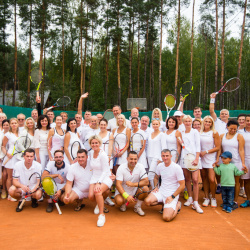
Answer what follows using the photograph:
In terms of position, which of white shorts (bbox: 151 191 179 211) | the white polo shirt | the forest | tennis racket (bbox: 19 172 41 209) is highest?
the forest

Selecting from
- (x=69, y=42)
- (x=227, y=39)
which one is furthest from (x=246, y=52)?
(x=69, y=42)

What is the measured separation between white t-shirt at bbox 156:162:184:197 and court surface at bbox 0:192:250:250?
51 centimetres

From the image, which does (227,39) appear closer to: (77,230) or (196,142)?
(196,142)

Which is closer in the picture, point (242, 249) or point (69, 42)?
point (242, 249)

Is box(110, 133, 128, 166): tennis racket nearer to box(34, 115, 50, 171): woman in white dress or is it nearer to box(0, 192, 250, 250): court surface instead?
box(0, 192, 250, 250): court surface

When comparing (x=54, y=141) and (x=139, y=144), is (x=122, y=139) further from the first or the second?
(x=54, y=141)

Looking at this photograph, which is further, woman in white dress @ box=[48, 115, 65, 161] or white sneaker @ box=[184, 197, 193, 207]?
woman in white dress @ box=[48, 115, 65, 161]

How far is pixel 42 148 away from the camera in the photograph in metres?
5.63

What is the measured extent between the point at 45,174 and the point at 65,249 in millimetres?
1927

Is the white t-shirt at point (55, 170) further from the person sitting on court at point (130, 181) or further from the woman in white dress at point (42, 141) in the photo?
the person sitting on court at point (130, 181)

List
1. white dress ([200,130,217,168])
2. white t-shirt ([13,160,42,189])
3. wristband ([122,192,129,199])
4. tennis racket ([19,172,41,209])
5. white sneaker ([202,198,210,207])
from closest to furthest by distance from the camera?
wristband ([122,192,129,199]) < tennis racket ([19,172,41,209]) < white t-shirt ([13,160,42,189]) < white sneaker ([202,198,210,207]) < white dress ([200,130,217,168])

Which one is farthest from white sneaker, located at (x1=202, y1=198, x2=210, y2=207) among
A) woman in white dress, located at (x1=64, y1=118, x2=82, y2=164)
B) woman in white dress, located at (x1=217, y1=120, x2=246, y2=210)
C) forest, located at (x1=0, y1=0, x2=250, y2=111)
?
forest, located at (x1=0, y1=0, x2=250, y2=111)

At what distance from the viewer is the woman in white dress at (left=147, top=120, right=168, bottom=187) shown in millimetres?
5469

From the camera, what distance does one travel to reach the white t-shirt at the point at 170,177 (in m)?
4.84
